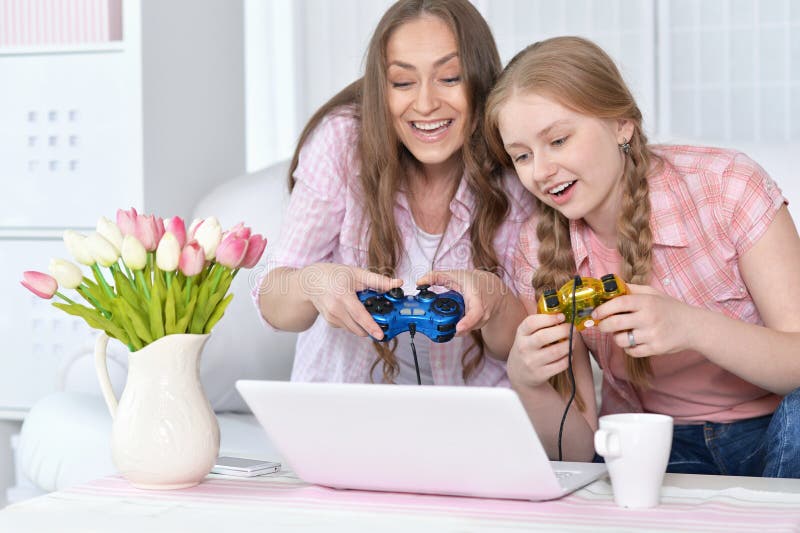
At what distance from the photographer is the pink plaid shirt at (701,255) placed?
1329 millimetres

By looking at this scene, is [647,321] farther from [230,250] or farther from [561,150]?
[230,250]

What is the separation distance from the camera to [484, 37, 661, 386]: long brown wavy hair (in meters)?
1.31

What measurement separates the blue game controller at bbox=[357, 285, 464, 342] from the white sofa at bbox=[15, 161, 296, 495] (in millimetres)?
428

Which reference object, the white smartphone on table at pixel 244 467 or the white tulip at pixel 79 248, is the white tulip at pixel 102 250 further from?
the white smartphone on table at pixel 244 467

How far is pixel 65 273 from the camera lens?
1012 mm

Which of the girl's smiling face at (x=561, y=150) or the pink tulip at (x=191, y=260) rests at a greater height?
the girl's smiling face at (x=561, y=150)

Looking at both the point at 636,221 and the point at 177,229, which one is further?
the point at 636,221

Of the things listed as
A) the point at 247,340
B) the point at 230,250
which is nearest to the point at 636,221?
the point at 230,250

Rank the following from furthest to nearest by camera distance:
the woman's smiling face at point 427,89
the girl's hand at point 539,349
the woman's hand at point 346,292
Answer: the woman's smiling face at point 427,89 → the woman's hand at point 346,292 → the girl's hand at point 539,349

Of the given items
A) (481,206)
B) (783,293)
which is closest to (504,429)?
(783,293)

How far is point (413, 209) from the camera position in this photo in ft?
5.32

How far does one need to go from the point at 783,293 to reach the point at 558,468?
1.40ft

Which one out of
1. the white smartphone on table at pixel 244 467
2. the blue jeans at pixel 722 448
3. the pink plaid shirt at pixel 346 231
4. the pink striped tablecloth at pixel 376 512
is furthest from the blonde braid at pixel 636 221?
the white smartphone on table at pixel 244 467

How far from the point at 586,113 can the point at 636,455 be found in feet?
1.87
